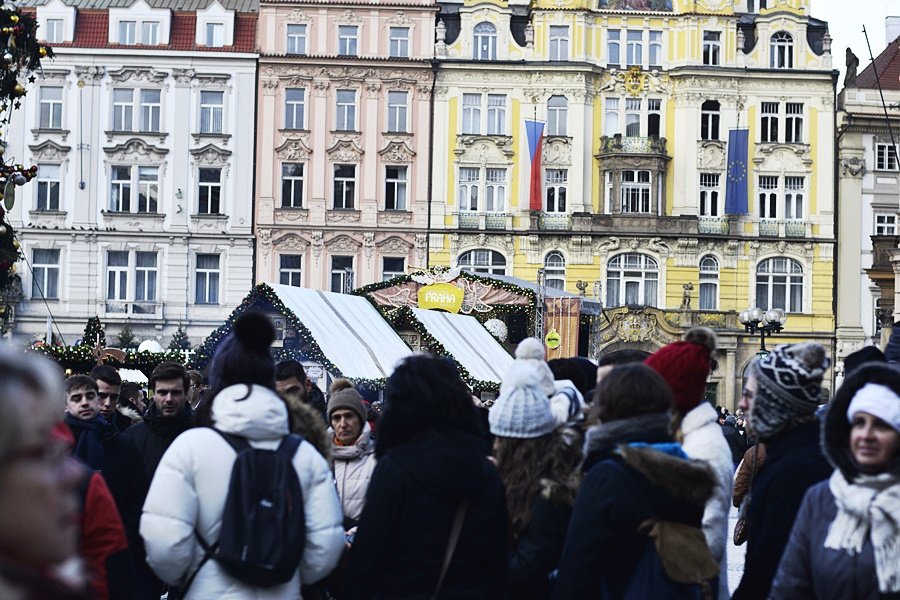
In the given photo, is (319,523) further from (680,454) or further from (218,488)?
(680,454)

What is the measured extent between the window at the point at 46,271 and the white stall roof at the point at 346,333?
2657cm

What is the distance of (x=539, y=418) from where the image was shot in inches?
227

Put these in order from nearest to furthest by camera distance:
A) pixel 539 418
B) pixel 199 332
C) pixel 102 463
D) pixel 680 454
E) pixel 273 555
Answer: pixel 273 555, pixel 680 454, pixel 539 418, pixel 102 463, pixel 199 332

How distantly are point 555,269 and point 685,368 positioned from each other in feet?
135

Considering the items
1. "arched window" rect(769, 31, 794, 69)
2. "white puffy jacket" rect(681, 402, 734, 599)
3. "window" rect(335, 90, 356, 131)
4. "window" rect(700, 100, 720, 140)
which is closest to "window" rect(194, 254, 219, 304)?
"window" rect(335, 90, 356, 131)

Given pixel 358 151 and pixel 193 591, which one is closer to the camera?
pixel 193 591

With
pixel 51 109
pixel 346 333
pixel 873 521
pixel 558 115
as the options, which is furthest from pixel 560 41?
pixel 873 521

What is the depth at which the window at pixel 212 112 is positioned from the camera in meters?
47.1

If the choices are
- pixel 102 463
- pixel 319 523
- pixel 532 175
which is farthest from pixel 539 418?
pixel 532 175

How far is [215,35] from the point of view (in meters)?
47.5

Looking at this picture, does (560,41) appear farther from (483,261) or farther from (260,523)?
(260,523)

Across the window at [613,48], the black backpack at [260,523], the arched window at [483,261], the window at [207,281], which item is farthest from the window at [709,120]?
the black backpack at [260,523]

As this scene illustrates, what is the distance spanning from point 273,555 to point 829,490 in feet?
5.57

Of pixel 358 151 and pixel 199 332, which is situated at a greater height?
pixel 358 151
